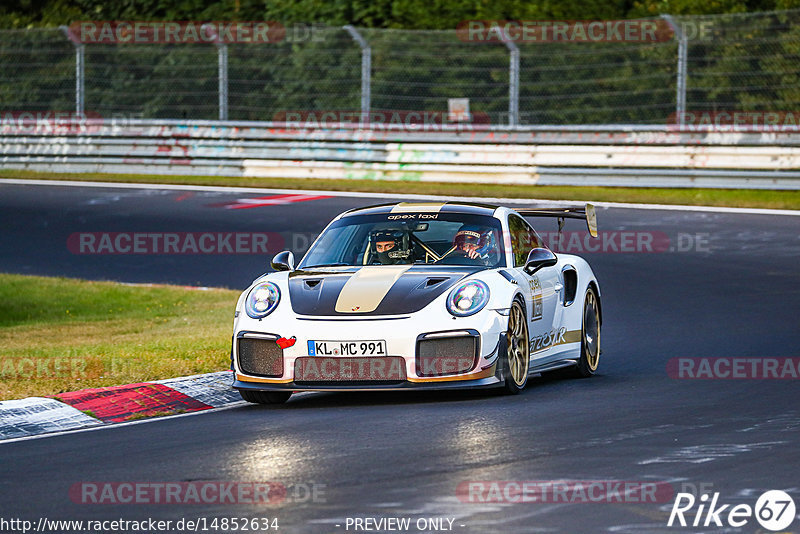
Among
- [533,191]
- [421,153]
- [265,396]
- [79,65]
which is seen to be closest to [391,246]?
[265,396]

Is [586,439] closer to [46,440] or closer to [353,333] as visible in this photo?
[353,333]

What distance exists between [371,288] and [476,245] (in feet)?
3.69

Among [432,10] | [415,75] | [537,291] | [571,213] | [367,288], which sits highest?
[432,10]

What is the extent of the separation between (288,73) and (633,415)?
18.5 m

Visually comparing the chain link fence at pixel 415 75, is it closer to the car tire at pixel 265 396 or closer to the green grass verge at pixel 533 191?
the green grass verge at pixel 533 191

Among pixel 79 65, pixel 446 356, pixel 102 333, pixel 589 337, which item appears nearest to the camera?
pixel 446 356

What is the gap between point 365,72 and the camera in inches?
941

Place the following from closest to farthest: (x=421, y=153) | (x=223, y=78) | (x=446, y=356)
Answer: (x=446, y=356)
(x=421, y=153)
(x=223, y=78)

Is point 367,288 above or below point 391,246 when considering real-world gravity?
below

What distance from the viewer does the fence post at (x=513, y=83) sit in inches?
901

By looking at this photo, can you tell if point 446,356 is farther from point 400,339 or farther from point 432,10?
point 432,10

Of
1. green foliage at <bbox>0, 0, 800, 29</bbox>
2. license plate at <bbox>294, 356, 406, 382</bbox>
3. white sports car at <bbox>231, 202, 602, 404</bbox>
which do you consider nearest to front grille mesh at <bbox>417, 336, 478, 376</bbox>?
white sports car at <bbox>231, 202, 602, 404</bbox>

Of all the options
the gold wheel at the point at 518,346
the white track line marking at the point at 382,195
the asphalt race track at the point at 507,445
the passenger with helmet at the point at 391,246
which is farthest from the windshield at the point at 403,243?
the white track line marking at the point at 382,195

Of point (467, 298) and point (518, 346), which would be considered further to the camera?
point (518, 346)
